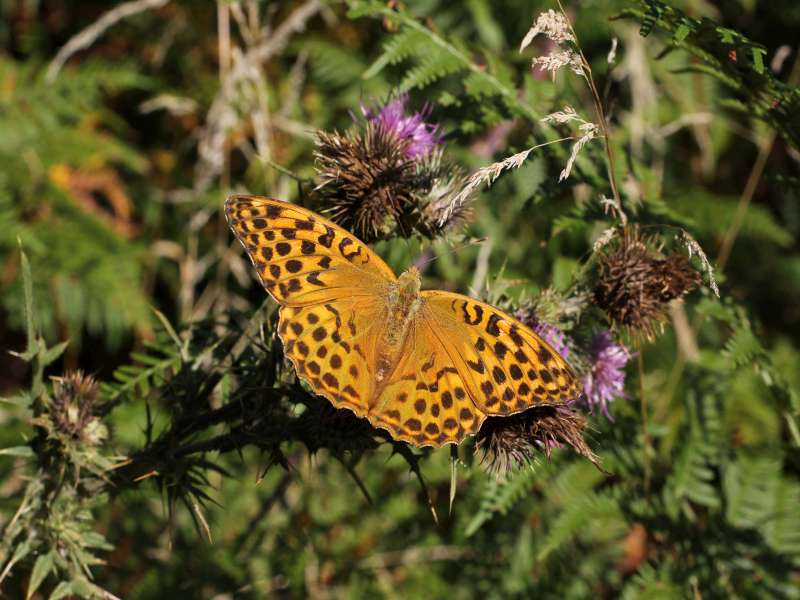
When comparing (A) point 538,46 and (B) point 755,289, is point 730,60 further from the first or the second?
(B) point 755,289

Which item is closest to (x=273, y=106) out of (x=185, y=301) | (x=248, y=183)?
(x=248, y=183)

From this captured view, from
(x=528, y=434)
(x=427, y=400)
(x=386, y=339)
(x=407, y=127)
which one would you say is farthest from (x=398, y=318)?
(x=407, y=127)

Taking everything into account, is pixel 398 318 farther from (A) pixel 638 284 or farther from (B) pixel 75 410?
(B) pixel 75 410

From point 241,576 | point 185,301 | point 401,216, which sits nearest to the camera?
point 401,216

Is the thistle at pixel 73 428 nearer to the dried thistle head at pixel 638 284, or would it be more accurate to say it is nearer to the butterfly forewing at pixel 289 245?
the butterfly forewing at pixel 289 245

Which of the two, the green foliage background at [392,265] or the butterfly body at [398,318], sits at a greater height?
the butterfly body at [398,318]

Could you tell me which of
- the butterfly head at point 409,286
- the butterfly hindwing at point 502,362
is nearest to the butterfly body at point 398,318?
the butterfly head at point 409,286
